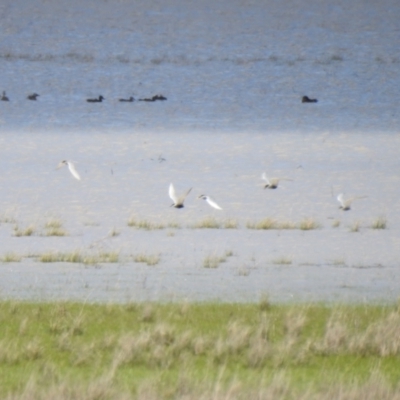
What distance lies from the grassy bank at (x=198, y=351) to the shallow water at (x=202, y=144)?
3.09 feet

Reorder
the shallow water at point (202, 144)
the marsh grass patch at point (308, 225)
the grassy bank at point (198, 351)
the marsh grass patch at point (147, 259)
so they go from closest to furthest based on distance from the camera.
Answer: the grassy bank at point (198, 351) < the shallow water at point (202, 144) < the marsh grass patch at point (147, 259) < the marsh grass patch at point (308, 225)

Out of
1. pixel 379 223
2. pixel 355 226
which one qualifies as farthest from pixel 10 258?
pixel 379 223

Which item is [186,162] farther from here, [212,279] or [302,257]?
[212,279]

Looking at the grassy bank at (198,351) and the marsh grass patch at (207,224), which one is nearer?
the grassy bank at (198,351)

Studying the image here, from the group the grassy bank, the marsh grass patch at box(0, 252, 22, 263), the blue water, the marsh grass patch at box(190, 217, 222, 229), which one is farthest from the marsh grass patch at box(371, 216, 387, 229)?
the blue water

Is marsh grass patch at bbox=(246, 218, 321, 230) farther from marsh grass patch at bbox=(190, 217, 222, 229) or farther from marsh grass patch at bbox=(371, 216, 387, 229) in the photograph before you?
marsh grass patch at bbox=(371, 216, 387, 229)

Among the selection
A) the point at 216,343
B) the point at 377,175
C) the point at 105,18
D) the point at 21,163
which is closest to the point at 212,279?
the point at 216,343

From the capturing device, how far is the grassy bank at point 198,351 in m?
6.04

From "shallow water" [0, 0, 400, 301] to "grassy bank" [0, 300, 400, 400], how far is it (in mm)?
942

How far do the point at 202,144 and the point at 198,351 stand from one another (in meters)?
17.0

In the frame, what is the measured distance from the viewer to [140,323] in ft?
26.0

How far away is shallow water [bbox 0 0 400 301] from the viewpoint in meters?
10.7

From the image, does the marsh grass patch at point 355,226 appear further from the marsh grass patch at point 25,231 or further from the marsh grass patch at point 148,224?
the marsh grass patch at point 25,231

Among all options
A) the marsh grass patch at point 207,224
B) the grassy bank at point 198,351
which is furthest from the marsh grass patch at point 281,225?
the grassy bank at point 198,351
